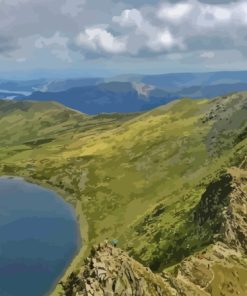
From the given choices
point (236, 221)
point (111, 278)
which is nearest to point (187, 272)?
point (111, 278)

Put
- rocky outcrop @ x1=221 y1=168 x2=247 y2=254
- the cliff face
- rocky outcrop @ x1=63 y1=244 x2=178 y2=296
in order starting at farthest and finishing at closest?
rocky outcrop @ x1=221 y1=168 x2=247 y2=254, the cliff face, rocky outcrop @ x1=63 y1=244 x2=178 y2=296

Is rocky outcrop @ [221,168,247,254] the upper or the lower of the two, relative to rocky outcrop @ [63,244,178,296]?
lower

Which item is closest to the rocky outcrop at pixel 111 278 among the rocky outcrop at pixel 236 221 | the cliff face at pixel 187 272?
the cliff face at pixel 187 272

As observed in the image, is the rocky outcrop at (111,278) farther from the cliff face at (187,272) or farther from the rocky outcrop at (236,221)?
the rocky outcrop at (236,221)

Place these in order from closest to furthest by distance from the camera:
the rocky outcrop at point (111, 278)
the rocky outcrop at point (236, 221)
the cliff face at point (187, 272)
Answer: the rocky outcrop at point (111, 278), the cliff face at point (187, 272), the rocky outcrop at point (236, 221)

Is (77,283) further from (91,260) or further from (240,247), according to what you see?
(240,247)

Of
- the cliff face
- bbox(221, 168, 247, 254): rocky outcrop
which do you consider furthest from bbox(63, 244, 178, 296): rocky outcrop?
bbox(221, 168, 247, 254): rocky outcrop

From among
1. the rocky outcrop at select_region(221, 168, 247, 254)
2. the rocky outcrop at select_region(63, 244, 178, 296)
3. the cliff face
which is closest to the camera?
the rocky outcrop at select_region(63, 244, 178, 296)

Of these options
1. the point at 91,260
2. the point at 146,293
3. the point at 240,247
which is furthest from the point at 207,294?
the point at 240,247

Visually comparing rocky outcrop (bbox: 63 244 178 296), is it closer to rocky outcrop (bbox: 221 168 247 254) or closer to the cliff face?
the cliff face

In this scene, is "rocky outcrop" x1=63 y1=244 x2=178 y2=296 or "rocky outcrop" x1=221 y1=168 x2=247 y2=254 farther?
"rocky outcrop" x1=221 y1=168 x2=247 y2=254
